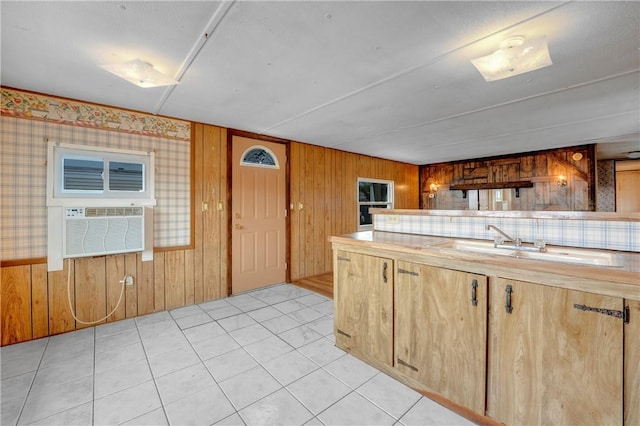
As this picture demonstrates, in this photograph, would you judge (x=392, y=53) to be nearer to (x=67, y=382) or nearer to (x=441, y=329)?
(x=441, y=329)

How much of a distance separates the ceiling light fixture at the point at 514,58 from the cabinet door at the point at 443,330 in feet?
4.99

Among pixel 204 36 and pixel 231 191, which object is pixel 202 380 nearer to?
pixel 204 36

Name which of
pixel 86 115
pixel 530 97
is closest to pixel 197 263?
pixel 86 115

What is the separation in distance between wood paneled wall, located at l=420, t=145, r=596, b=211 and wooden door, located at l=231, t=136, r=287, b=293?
15.5 ft

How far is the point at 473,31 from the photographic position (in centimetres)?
175

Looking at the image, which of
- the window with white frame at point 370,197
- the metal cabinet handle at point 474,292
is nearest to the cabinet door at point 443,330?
the metal cabinet handle at point 474,292

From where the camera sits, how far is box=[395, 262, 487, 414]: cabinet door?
1552mm

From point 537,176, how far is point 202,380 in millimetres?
6824

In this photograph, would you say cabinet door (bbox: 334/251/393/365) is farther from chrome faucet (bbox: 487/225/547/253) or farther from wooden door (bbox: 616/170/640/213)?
wooden door (bbox: 616/170/640/213)

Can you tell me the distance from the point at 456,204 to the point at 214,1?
692 cm

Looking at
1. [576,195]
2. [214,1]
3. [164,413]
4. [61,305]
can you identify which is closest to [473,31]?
[214,1]

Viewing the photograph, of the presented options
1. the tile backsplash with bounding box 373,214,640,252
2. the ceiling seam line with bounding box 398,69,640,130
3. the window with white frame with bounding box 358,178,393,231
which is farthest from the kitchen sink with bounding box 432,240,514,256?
the window with white frame with bounding box 358,178,393,231

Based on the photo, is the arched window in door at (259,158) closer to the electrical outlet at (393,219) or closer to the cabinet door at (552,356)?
the electrical outlet at (393,219)

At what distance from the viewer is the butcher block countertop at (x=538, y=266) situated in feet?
3.74
